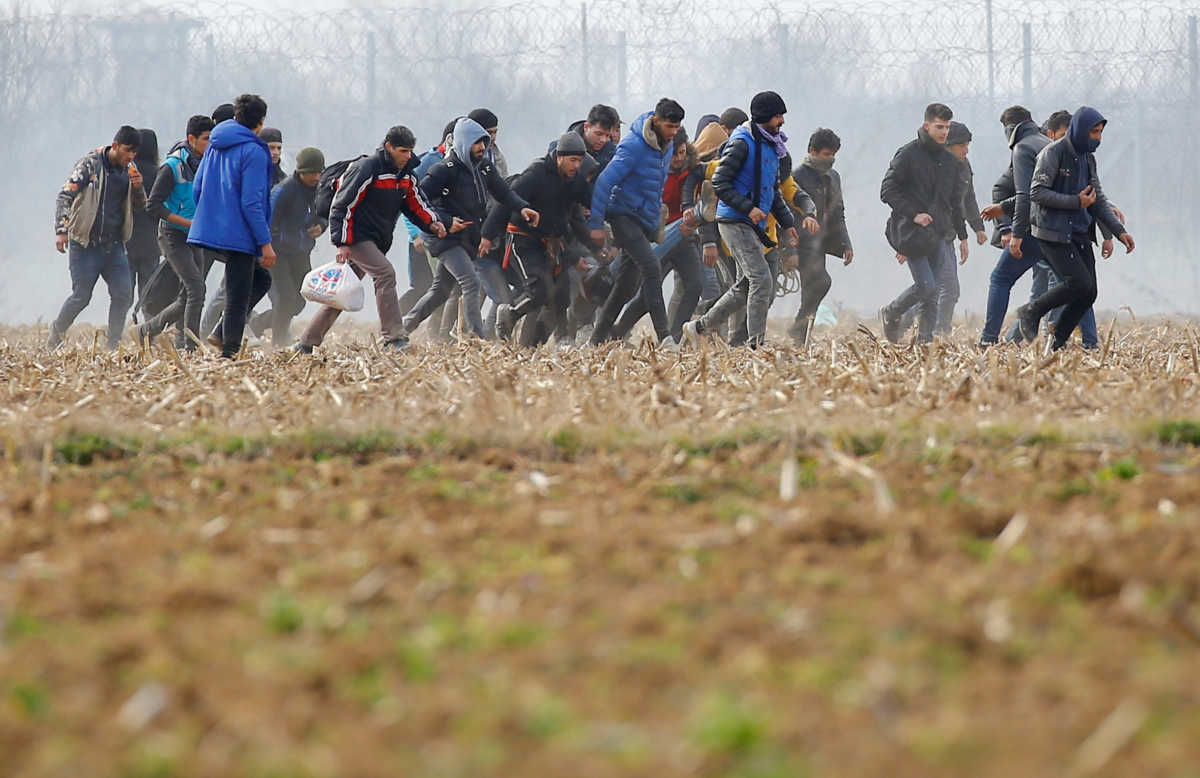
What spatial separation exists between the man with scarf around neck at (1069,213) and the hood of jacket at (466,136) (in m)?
3.33

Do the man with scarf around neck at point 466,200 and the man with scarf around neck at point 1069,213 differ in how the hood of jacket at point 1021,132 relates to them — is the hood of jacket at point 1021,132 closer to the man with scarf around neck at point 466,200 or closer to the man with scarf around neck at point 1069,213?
the man with scarf around neck at point 1069,213

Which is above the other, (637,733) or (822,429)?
(637,733)

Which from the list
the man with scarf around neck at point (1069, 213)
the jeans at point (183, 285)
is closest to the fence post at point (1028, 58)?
the man with scarf around neck at point (1069, 213)

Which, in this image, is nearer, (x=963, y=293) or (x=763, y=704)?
(x=763, y=704)

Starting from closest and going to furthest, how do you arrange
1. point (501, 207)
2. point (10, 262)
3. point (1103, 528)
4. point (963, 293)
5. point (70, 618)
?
point (70, 618), point (1103, 528), point (501, 207), point (963, 293), point (10, 262)

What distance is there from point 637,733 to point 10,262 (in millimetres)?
24882

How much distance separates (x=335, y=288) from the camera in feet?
29.5

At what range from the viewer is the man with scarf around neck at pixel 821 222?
37.2 feet

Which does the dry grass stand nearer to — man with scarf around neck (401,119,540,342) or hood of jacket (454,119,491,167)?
man with scarf around neck (401,119,540,342)

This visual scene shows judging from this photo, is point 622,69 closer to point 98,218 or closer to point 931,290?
point 931,290

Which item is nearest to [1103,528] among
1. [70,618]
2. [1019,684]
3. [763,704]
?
[1019,684]

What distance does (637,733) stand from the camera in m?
2.33

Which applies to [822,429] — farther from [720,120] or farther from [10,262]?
[10,262]

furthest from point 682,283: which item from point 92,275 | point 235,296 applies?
A: point 92,275
